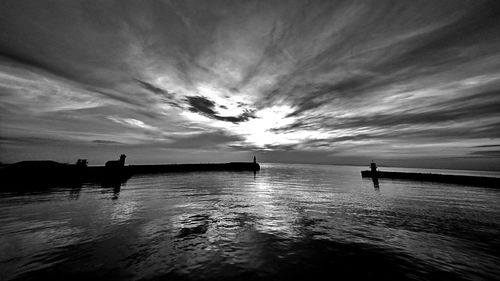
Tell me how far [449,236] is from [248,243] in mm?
10086

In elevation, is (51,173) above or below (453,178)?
above

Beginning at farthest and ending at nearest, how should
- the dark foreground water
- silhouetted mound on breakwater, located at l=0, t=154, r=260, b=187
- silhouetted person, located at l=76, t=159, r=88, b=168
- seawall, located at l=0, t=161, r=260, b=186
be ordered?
silhouetted person, located at l=76, t=159, r=88, b=168 → silhouetted mound on breakwater, located at l=0, t=154, r=260, b=187 → seawall, located at l=0, t=161, r=260, b=186 → the dark foreground water

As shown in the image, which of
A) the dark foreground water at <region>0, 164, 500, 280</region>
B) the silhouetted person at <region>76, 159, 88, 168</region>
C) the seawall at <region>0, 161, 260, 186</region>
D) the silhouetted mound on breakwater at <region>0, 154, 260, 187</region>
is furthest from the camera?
the silhouetted person at <region>76, 159, 88, 168</region>

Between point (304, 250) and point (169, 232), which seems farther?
point (169, 232)

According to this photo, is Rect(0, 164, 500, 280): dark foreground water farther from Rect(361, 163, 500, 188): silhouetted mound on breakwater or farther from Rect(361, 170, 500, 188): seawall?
Rect(361, 170, 500, 188): seawall

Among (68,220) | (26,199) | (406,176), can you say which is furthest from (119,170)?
(406,176)

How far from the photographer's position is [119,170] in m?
34.5

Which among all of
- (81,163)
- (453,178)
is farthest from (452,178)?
(81,163)

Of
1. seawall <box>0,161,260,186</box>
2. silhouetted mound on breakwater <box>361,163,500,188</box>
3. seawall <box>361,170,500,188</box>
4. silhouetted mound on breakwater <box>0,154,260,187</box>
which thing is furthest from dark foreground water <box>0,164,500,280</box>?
seawall <box>361,170,500,188</box>

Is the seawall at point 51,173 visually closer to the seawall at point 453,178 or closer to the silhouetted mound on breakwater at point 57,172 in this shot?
the silhouetted mound on breakwater at point 57,172

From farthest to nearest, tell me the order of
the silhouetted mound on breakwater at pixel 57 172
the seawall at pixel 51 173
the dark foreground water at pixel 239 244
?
the silhouetted mound on breakwater at pixel 57 172 → the seawall at pixel 51 173 → the dark foreground water at pixel 239 244

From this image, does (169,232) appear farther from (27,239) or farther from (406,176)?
(406,176)

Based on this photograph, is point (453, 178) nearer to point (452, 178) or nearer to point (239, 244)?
point (452, 178)

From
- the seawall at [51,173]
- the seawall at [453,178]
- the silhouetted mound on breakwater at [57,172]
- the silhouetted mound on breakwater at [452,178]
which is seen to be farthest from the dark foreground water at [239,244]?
the seawall at [453,178]
